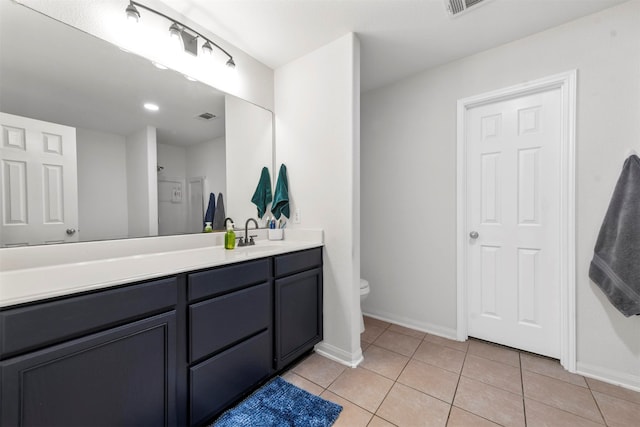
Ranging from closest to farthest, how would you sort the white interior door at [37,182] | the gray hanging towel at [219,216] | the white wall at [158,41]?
the white interior door at [37,182], the white wall at [158,41], the gray hanging towel at [219,216]

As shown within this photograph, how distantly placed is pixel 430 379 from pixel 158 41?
2.84m

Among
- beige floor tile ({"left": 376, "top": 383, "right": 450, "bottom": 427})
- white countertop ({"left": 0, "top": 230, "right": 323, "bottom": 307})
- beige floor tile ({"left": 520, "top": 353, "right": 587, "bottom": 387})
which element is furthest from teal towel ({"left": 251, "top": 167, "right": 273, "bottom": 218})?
beige floor tile ({"left": 520, "top": 353, "right": 587, "bottom": 387})

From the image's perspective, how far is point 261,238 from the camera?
→ 7.47 feet

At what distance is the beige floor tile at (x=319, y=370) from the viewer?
5.60 ft

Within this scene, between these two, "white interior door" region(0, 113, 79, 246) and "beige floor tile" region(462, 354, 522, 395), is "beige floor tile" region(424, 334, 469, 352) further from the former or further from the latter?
"white interior door" region(0, 113, 79, 246)

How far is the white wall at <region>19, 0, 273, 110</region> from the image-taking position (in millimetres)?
1302

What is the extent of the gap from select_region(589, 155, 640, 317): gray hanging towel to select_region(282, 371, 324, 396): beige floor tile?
1953mm

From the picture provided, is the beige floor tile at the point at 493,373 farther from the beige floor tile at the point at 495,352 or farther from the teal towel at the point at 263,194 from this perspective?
the teal towel at the point at 263,194

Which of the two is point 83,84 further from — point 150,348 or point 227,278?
point 150,348

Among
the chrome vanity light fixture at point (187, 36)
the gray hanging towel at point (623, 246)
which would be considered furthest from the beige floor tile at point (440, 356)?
the chrome vanity light fixture at point (187, 36)

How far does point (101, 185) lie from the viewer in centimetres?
142

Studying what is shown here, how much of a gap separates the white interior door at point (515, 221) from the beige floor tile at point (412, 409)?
1006 mm

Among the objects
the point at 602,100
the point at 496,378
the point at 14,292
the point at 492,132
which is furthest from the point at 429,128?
the point at 14,292

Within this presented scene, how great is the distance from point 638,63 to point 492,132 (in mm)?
810
